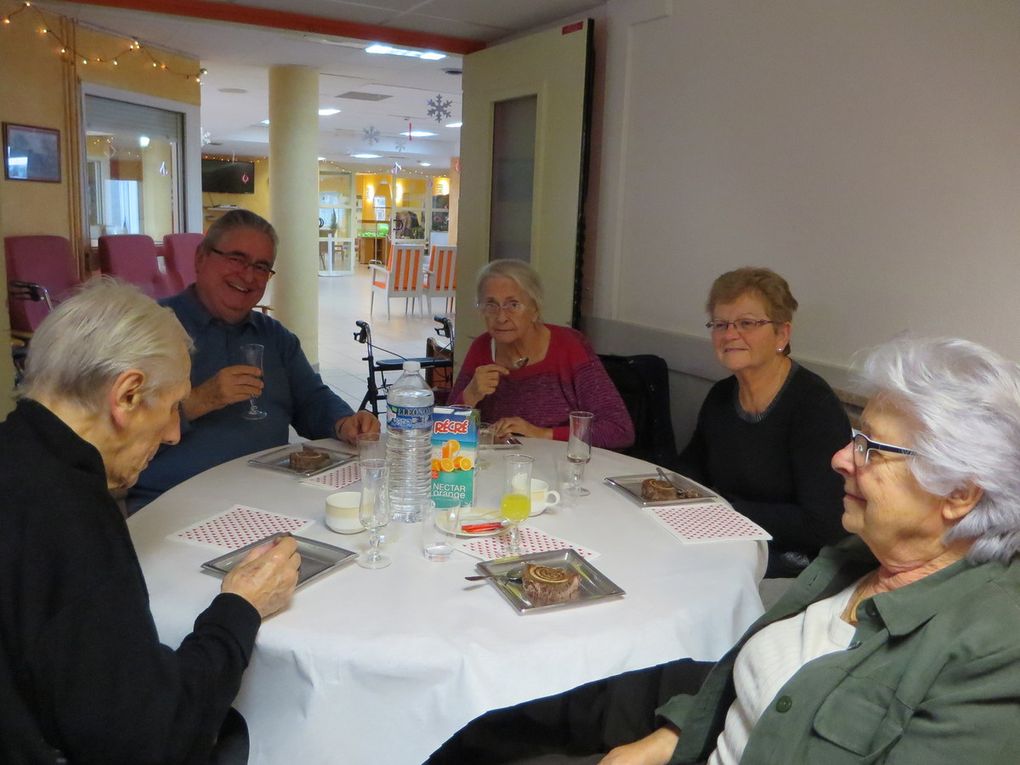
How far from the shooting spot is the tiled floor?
723 centimetres

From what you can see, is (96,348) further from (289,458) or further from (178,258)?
(178,258)

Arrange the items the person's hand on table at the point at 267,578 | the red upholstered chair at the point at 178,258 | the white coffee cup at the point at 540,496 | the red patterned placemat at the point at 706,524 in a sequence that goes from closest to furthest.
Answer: the person's hand on table at the point at 267,578 → the red patterned placemat at the point at 706,524 → the white coffee cup at the point at 540,496 → the red upholstered chair at the point at 178,258

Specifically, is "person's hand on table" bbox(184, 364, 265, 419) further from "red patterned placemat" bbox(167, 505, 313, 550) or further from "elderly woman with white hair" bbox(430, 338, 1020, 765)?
"elderly woman with white hair" bbox(430, 338, 1020, 765)

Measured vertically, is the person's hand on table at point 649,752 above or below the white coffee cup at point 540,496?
below

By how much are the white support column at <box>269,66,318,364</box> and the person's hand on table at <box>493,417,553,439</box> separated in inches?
207

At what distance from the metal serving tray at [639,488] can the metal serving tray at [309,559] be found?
0.75 m

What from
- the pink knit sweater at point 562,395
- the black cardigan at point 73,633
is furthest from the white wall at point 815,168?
the black cardigan at point 73,633

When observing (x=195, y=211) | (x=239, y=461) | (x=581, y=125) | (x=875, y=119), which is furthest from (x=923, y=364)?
(x=195, y=211)

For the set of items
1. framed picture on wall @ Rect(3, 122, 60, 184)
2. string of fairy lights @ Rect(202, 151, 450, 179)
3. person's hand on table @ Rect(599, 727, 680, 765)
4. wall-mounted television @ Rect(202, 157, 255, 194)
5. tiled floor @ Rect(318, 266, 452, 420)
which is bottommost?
tiled floor @ Rect(318, 266, 452, 420)

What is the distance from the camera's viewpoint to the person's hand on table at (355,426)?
2.41 m

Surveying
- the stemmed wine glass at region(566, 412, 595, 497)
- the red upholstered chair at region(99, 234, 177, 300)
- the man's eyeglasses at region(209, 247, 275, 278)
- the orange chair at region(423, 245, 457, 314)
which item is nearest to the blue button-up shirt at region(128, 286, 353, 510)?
the man's eyeglasses at region(209, 247, 275, 278)

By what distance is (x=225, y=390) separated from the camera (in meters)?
2.31

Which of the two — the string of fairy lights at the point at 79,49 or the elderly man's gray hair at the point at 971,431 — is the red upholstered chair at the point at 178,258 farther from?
the elderly man's gray hair at the point at 971,431

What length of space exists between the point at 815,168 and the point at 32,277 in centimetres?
525
